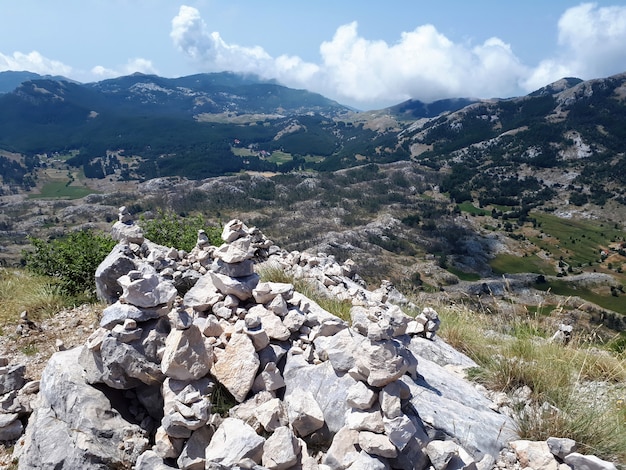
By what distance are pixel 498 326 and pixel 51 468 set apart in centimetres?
1007

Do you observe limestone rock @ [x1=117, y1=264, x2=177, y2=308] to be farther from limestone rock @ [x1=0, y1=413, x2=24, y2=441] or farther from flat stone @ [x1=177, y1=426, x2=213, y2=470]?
limestone rock @ [x1=0, y1=413, x2=24, y2=441]

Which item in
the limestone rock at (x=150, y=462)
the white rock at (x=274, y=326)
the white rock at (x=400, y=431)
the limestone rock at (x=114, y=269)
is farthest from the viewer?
the limestone rock at (x=114, y=269)

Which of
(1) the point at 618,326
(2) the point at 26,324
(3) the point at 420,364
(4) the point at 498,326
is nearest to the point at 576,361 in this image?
(4) the point at 498,326

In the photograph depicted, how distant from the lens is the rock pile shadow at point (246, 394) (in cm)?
541

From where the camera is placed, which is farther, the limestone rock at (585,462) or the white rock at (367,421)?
the white rock at (367,421)

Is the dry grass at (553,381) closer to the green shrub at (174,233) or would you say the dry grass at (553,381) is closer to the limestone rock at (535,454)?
the limestone rock at (535,454)

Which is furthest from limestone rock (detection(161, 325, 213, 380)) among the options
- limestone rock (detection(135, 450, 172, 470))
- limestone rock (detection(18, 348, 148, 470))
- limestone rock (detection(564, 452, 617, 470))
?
limestone rock (detection(564, 452, 617, 470))

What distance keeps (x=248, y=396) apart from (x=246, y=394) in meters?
0.11

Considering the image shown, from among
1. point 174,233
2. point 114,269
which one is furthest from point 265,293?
point 174,233

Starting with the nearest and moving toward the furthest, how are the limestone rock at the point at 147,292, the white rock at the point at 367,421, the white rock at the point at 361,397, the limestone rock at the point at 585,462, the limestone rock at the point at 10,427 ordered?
the limestone rock at the point at 585,462
the white rock at the point at 367,421
the white rock at the point at 361,397
the limestone rock at the point at 147,292
the limestone rock at the point at 10,427

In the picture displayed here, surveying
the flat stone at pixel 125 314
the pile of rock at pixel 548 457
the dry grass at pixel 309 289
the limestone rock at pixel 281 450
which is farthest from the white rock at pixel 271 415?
the dry grass at pixel 309 289

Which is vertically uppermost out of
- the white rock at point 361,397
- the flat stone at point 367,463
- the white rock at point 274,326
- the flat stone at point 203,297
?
the flat stone at point 203,297

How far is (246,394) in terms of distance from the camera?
6.68m

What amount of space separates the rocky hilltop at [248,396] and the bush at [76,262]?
5.13 m
